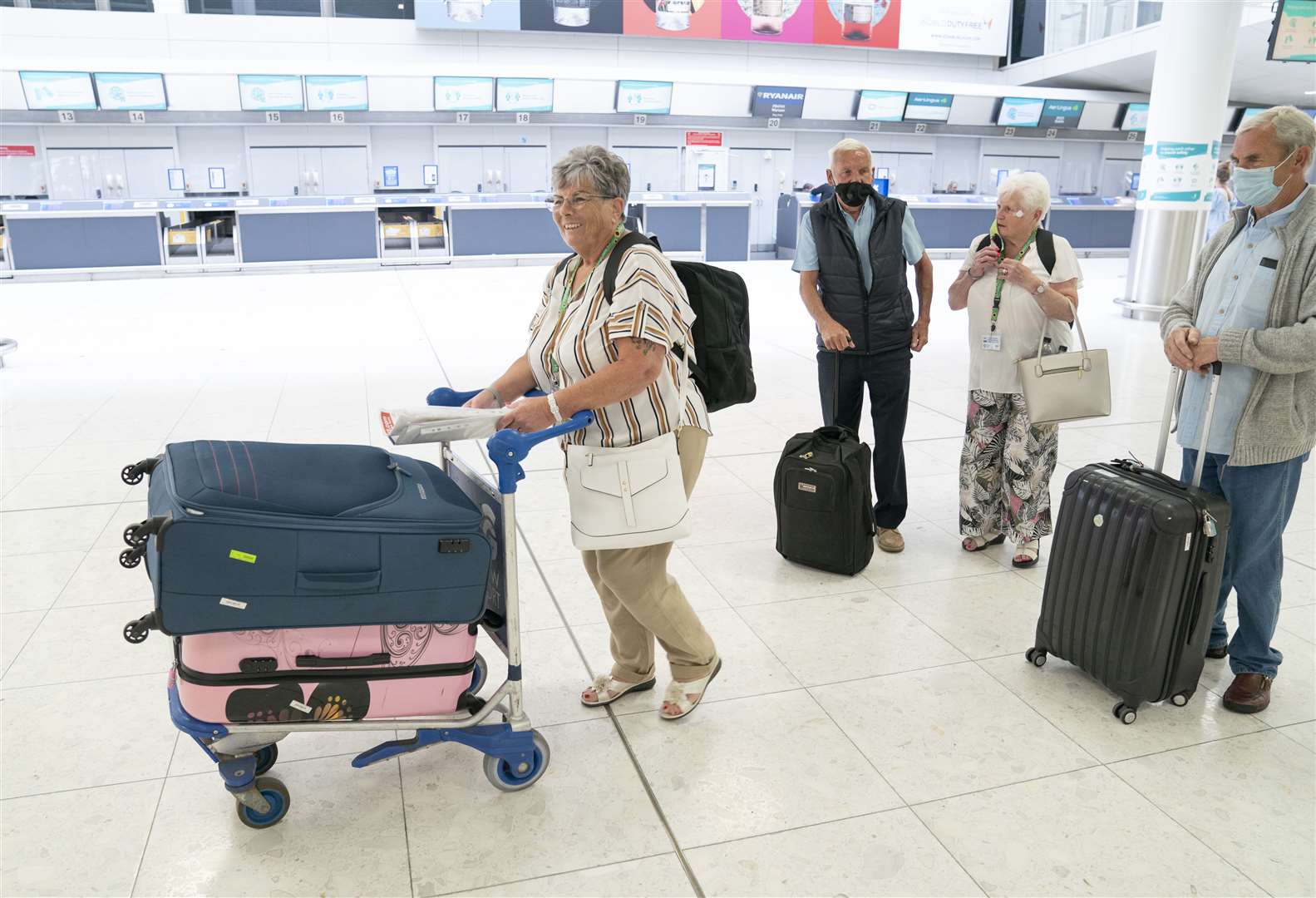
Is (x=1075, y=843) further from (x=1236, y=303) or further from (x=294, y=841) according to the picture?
(x=294, y=841)

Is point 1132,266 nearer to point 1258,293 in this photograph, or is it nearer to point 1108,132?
point 1258,293

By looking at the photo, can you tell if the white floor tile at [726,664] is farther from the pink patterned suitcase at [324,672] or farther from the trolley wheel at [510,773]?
the pink patterned suitcase at [324,672]

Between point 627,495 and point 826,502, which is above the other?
point 627,495

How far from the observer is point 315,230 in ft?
43.0

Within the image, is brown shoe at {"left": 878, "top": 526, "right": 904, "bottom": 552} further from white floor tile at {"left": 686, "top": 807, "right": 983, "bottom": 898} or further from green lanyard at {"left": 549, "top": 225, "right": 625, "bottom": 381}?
green lanyard at {"left": 549, "top": 225, "right": 625, "bottom": 381}

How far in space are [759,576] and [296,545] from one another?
5.97ft

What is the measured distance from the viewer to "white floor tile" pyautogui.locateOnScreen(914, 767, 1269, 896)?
1764 mm

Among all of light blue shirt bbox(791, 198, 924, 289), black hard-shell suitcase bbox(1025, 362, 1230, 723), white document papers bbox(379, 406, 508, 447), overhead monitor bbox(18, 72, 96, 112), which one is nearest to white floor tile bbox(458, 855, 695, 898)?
white document papers bbox(379, 406, 508, 447)

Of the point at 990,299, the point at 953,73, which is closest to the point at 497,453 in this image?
the point at 990,299

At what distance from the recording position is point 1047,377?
292 centimetres

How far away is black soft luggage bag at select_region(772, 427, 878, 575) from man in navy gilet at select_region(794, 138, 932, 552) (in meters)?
0.22

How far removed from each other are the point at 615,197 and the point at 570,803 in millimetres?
1258

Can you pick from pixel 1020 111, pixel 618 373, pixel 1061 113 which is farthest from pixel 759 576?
pixel 1061 113

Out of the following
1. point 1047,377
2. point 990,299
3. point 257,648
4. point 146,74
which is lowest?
point 257,648
